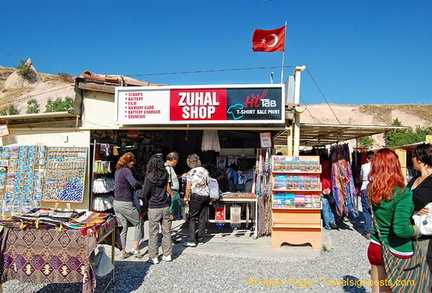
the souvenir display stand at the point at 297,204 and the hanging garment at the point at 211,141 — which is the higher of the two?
the hanging garment at the point at 211,141

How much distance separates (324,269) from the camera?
5090 millimetres

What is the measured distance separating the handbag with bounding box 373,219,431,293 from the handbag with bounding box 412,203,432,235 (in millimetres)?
148

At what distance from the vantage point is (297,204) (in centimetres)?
624

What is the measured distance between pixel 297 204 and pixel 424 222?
347 cm

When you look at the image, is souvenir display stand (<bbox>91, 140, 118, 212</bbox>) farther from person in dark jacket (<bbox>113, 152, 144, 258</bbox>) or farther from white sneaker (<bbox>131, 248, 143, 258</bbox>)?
white sneaker (<bbox>131, 248, 143, 258</bbox>)

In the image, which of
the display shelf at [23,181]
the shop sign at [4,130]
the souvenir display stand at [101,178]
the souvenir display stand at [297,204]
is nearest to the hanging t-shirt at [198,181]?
the souvenir display stand at [297,204]

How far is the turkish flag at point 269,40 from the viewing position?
748cm

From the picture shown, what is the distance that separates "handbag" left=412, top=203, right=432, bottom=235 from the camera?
2785 millimetres

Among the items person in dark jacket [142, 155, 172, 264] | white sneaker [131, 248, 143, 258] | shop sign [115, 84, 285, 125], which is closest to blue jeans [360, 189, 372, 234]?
shop sign [115, 84, 285, 125]

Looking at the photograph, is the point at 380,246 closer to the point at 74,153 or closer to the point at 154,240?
the point at 154,240

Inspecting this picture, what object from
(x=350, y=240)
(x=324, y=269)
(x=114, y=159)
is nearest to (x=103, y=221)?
(x=324, y=269)

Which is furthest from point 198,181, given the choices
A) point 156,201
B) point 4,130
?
point 4,130

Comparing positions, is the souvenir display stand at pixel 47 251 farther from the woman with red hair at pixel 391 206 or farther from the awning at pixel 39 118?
the awning at pixel 39 118

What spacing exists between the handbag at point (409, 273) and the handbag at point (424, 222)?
0.48 ft
